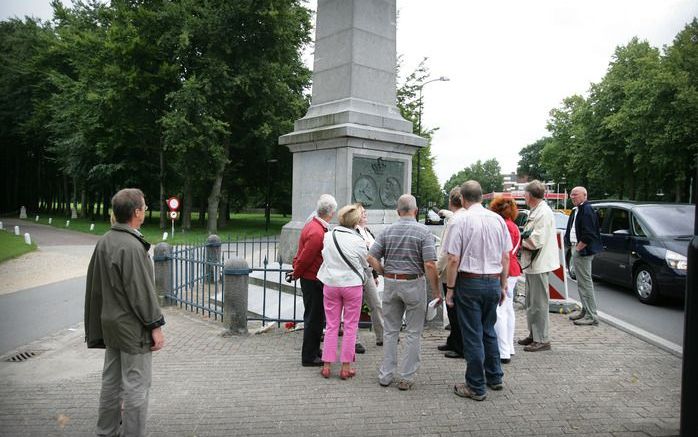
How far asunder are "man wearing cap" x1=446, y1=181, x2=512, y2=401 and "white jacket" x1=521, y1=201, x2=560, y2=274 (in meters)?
1.69

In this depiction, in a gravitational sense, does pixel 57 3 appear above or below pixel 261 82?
above

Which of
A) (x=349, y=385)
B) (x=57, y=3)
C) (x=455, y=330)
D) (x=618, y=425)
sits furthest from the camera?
(x=57, y=3)

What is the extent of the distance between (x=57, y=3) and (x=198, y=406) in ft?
161

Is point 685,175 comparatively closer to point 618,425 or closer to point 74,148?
point 618,425

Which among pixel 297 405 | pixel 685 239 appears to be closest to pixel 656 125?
pixel 685 239

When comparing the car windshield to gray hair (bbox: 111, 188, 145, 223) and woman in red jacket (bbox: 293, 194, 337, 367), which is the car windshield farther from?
gray hair (bbox: 111, 188, 145, 223)

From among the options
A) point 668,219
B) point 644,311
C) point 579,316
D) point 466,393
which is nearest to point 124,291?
point 466,393

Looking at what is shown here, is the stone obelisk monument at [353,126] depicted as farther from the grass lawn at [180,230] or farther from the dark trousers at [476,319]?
the grass lawn at [180,230]

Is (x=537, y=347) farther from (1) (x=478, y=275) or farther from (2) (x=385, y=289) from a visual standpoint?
(2) (x=385, y=289)

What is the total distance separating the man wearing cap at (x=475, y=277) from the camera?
4711mm

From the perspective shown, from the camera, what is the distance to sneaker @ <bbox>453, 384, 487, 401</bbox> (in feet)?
15.2

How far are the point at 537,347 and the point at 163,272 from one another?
6369 mm

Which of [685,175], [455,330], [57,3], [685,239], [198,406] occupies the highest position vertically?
[57,3]

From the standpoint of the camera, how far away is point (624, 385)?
201 inches
